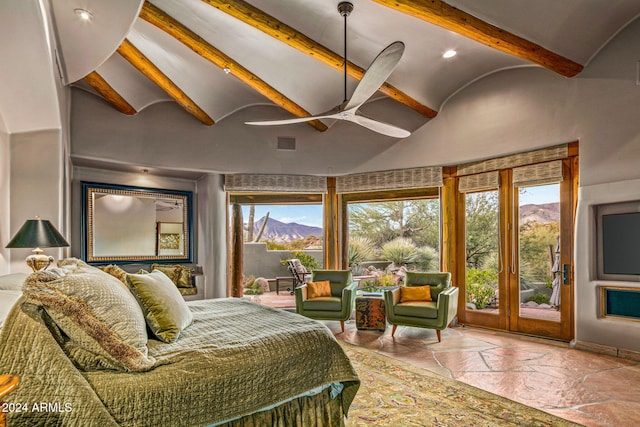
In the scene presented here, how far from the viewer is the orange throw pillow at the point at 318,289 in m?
4.91

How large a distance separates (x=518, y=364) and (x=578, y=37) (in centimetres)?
335

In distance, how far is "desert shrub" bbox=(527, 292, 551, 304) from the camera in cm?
451

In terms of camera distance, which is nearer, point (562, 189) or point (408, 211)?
point (562, 189)

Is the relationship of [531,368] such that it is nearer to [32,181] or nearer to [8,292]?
[8,292]

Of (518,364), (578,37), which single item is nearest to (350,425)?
(518,364)

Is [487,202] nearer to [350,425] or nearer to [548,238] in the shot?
[548,238]

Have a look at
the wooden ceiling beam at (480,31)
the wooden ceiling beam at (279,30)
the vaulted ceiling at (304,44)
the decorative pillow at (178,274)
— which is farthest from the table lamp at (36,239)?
the wooden ceiling beam at (480,31)

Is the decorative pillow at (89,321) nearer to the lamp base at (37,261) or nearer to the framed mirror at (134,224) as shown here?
the lamp base at (37,261)

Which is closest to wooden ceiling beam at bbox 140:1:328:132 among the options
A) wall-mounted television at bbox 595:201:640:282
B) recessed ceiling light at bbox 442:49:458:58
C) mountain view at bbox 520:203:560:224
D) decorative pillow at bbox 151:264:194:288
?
recessed ceiling light at bbox 442:49:458:58

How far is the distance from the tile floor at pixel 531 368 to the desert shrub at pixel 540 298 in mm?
473

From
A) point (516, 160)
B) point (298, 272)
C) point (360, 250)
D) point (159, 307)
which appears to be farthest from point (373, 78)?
point (298, 272)

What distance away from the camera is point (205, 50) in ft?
12.8

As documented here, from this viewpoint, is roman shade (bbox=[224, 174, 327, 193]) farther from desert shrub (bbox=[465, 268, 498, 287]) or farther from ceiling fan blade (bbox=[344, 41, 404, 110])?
ceiling fan blade (bbox=[344, 41, 404, 110])

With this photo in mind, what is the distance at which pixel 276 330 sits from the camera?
79.4 inches
